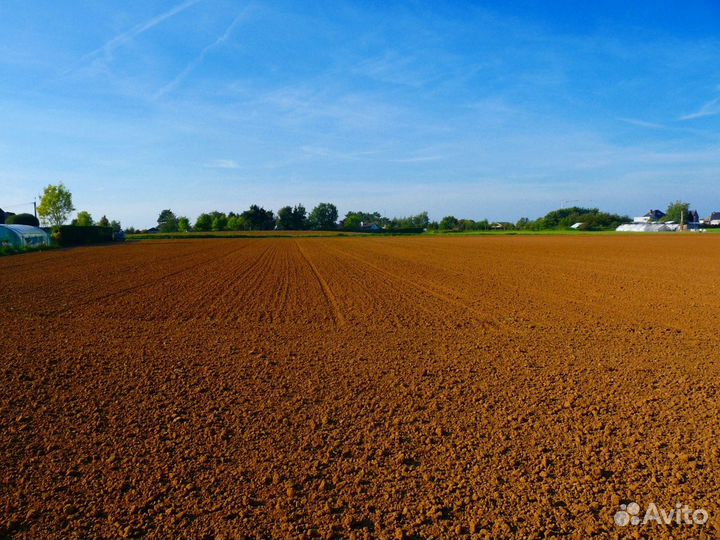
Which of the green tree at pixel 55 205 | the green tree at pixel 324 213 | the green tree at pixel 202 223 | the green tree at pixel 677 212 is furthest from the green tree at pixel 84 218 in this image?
the green tree at pixel 677 212

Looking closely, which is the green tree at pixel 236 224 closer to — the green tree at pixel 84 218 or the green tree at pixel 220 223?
the green tree at pixel 220 223

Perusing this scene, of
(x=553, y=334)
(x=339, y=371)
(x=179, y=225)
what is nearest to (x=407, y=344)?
(x=339, y=371)

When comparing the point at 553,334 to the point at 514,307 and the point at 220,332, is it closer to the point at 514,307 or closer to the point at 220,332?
the point at 514,307

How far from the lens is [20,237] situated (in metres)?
40.9

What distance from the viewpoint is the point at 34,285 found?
682 inches

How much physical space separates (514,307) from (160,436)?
935 centimetres

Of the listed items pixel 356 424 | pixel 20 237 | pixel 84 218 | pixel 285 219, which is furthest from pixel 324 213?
pixel 356 424

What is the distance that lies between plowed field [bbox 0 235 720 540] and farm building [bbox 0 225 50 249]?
3528 centimetres

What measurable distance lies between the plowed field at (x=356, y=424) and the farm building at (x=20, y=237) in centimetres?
3528

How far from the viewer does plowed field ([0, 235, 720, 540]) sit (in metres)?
3.67

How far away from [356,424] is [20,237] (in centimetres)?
4536

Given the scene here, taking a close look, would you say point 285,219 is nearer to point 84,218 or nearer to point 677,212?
point 84,218

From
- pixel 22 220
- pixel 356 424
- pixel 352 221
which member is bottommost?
pixel 356 424

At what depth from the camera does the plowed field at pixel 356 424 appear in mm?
3672
